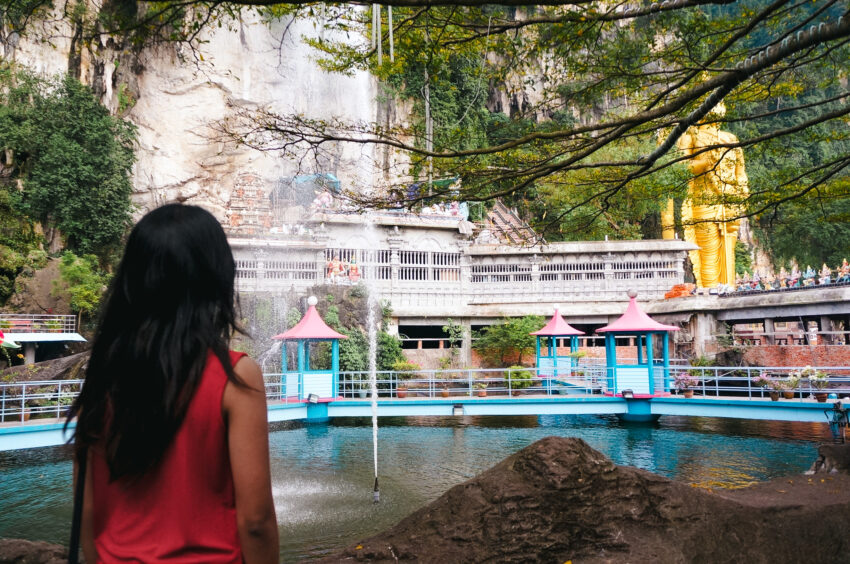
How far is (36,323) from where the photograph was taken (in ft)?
55.3

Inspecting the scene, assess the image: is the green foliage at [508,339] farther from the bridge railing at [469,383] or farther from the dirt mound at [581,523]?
the dirt mound at [581,523]

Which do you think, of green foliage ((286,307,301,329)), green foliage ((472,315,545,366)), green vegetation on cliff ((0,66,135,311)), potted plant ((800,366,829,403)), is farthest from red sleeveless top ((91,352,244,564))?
green vegetation on cliff ((0,66,135,311))

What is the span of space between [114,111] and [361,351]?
50.5ft

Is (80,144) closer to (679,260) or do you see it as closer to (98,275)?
(98,275)

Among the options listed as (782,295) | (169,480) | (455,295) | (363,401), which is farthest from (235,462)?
(455,295)

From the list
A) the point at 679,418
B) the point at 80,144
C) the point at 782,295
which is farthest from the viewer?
the point at 80,144

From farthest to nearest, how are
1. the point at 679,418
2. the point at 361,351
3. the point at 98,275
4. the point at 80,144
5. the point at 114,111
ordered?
1. the point at 114,111
2. the point at 80,144
3. the point at 98,275
4. the point at 361,351
5. the point at 679,418

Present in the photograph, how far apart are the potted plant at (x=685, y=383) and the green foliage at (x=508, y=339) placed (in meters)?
4.95

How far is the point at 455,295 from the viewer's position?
70.5 ft

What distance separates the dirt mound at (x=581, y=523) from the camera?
3.77 meters

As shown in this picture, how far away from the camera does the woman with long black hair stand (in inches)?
52.1

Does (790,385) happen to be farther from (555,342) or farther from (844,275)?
(555,342)

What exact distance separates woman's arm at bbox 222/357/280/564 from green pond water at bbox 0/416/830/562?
16.3 ft

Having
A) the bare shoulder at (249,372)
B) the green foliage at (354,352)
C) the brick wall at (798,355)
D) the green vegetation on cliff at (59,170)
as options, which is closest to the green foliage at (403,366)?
the green foliage at (354,352)
